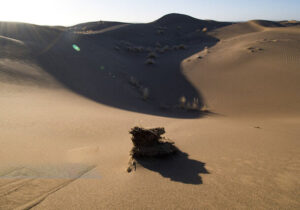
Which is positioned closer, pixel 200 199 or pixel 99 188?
pixel 200 199

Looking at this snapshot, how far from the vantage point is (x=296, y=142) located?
4.18 meters

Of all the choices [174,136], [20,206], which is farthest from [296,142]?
[20,206]

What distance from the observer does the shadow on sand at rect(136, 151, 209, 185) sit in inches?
113

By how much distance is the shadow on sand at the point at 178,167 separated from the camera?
2859mm

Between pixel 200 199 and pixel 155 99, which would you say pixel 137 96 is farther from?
pixel 200 199

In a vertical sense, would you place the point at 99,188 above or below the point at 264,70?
below

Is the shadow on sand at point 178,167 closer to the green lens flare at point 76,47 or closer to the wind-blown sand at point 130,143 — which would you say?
the wind-blown sand at point 130,143

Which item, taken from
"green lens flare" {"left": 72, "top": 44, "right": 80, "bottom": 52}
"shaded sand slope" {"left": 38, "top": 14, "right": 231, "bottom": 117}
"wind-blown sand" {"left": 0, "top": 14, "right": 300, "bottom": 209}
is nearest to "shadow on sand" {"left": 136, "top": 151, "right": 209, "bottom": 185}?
"wind-blown sand" {"left": 0, "top": 14, "right": 300, "bottom": 209}

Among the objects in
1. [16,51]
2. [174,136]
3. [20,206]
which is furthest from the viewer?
[16,51]

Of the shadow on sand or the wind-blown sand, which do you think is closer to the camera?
the wind-blown sand

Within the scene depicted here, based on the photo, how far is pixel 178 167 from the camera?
3.25 meters

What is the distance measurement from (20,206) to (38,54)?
12.9 m

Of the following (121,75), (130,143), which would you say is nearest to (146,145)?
(130,143)

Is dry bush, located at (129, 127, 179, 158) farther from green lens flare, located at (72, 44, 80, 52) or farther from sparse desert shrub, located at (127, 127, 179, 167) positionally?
green lens flare, located at (72, 44, 80, 52)
